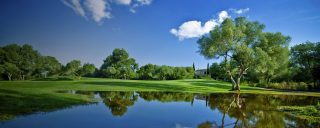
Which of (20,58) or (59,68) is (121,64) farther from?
(20,58)

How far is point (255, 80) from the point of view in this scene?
8819cm

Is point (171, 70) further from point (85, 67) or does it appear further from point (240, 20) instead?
point (240, 20)

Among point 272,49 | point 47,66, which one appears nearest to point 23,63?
point 47,66

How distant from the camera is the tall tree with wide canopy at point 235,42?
41.8 metres

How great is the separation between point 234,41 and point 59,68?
81.6 meters

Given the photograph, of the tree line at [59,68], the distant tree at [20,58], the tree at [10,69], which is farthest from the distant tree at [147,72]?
the tree at [10,69]

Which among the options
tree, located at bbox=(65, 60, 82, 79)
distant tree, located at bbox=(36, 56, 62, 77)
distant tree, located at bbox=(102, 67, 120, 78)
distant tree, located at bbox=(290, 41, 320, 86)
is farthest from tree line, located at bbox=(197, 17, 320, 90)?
distant tree, located at bbox=(36, 56, 62, 77)

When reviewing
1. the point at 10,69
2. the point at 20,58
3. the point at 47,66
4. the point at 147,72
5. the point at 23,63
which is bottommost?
the point at 147,72

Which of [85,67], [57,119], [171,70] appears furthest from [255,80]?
[57,119]

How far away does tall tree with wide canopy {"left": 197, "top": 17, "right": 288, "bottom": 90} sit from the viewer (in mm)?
41750

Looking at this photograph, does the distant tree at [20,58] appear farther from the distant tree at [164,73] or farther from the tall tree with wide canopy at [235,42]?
the tall tree with wide canopy at [235,42]

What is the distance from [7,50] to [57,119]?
265 feet

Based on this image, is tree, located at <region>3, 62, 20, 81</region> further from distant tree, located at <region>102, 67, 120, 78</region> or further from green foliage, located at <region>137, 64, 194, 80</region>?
green foliage, located at <region>137, 64, 194, 80</region>

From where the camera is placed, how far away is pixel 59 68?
336ft
